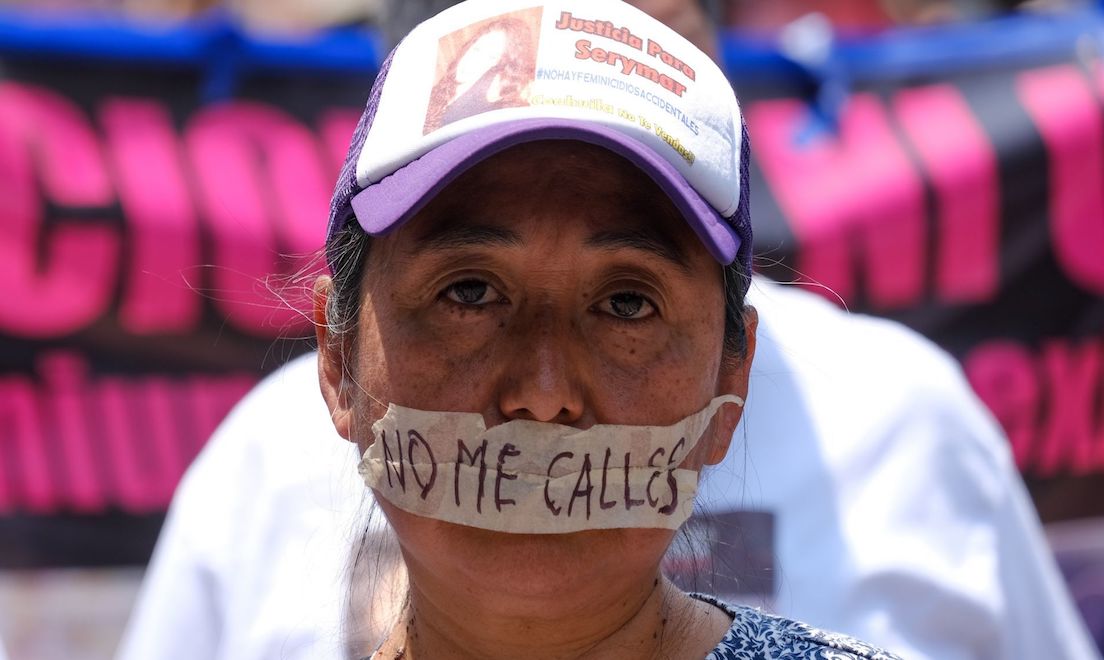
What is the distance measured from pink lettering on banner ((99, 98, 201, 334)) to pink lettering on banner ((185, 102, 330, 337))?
0.06 m

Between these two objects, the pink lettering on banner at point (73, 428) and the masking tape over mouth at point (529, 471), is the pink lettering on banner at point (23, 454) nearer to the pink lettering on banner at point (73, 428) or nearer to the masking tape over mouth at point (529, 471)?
the pink lettering on banner at point (73, 428)

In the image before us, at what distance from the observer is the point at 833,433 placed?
252cm

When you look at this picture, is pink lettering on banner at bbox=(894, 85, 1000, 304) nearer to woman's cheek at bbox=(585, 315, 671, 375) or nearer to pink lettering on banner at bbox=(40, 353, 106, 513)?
pink lettering on banner at bbox=(40, 353, 106, 513)

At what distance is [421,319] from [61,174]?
2.47m

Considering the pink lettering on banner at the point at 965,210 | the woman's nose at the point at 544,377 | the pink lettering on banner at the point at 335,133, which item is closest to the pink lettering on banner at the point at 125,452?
the pink lettering on banner at the point at 335,133

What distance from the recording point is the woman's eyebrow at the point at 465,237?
1417 mm

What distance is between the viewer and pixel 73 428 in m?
3.64

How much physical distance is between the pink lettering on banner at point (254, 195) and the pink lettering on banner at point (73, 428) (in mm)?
426

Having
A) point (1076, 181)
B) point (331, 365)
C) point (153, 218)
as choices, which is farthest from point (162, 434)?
point (1076, 181)

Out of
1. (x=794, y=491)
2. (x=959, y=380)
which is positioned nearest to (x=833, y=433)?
(x=794, y=491)

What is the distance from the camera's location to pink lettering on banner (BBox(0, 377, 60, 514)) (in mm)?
3594

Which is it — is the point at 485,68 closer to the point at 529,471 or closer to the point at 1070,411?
the point at 529,471

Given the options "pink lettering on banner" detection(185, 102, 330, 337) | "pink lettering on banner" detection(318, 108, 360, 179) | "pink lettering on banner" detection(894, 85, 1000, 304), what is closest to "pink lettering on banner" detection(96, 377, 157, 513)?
"pink lettering on banner" detection(185, 102, 330, 337)

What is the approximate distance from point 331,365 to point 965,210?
2614 mm
